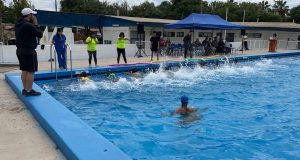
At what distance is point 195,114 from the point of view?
6.52 metres

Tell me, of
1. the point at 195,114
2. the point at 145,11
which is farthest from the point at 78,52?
the point at 145,11

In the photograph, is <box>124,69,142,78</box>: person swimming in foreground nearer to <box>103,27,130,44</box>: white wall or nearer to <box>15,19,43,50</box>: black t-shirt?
<box>15,19,43,50</box>: black t-shirt

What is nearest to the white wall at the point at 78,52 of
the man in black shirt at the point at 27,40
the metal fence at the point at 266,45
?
the man in black shirt at the point at 27,40

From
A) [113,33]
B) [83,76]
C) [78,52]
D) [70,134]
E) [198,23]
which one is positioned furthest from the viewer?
[113,33]

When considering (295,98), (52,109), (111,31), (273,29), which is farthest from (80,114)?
(273,29)

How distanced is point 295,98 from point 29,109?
23.1ft

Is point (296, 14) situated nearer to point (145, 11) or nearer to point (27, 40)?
point (145, 11)

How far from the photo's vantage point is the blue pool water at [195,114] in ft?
16.3

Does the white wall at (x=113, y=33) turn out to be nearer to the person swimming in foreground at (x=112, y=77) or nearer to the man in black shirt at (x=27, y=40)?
the person swimming in foreground at (x=112, y=77)

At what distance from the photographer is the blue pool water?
16.3 feet

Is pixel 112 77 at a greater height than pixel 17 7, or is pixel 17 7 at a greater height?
pixel 17 7

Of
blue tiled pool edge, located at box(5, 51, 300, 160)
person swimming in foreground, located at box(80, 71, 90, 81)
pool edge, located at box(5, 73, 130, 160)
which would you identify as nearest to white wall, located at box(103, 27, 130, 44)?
person swimming in foreground, located at box(80, 71, 90, 81)

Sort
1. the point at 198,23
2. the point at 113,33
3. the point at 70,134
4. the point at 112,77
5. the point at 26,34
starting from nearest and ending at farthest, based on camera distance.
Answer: the point at 70,134 → the point at 26,34 → the point at 112,77 → the point at 198,23 → the point at 113,33

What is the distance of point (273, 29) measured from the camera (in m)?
29.3
